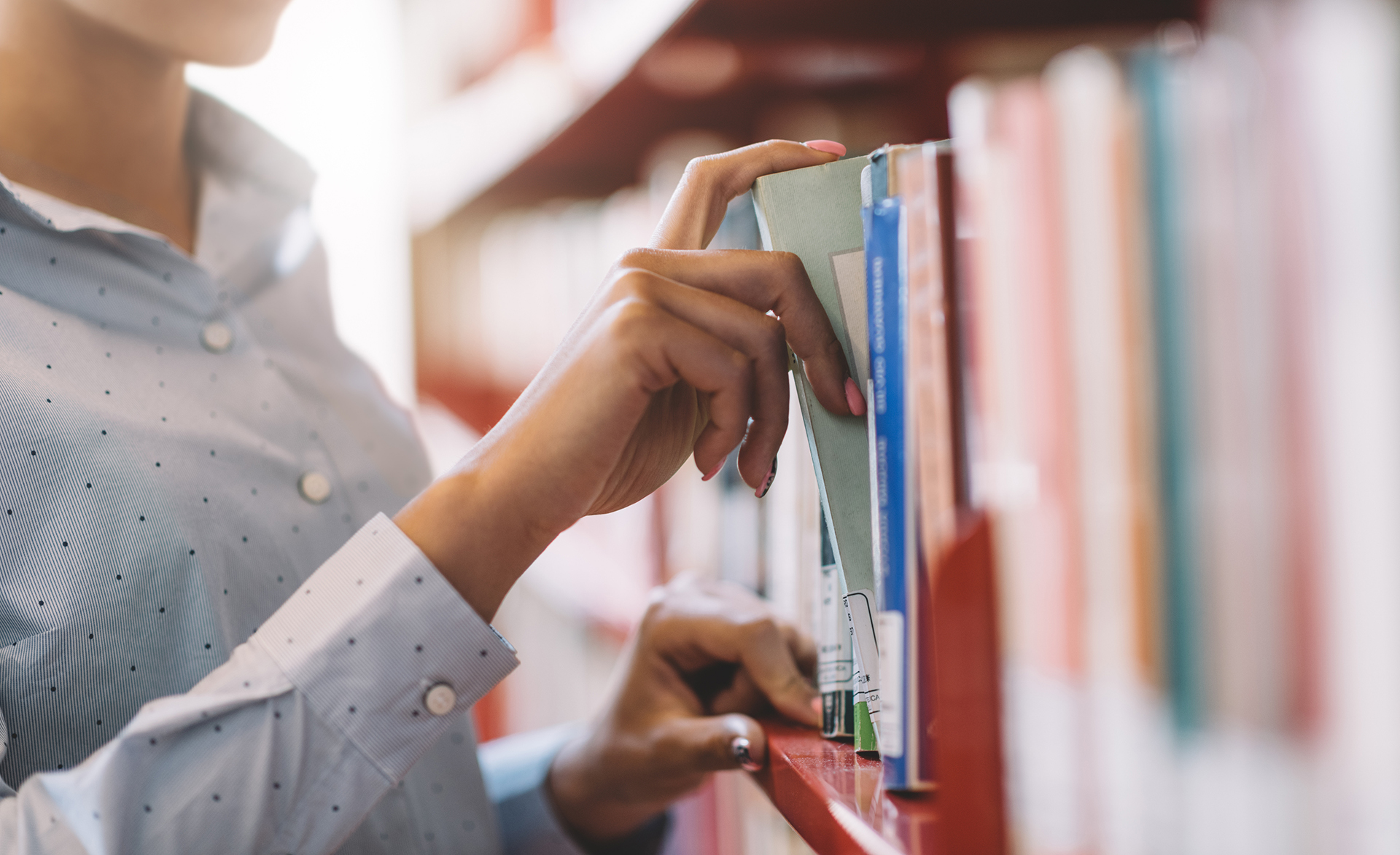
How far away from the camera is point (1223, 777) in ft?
1.76

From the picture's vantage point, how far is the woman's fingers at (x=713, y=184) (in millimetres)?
544

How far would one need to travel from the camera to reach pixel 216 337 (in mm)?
766

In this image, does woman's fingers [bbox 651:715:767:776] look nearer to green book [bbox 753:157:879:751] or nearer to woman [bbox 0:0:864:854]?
woman [bbox 0:0:864:854]

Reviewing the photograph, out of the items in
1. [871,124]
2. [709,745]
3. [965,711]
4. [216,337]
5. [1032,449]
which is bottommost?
[709,745]

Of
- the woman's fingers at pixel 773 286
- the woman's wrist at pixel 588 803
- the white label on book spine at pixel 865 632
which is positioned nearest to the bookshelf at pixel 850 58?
the woman's fingers at pixel 773 286

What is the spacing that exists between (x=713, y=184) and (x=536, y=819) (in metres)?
0.67

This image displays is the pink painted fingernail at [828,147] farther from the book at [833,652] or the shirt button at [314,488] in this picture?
the shirt button at [314,488]

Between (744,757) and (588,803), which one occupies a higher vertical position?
(744,757)

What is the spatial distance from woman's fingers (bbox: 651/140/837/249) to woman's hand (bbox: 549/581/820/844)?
30 cm

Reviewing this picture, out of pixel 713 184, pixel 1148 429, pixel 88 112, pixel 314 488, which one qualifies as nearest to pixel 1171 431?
pixel 1148 429

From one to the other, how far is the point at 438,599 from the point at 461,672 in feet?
0.15

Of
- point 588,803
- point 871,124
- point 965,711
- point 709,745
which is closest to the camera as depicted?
point 965,711

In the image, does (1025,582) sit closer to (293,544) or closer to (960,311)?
(960,311)

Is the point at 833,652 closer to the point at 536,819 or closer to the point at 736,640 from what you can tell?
the point at 736,640
